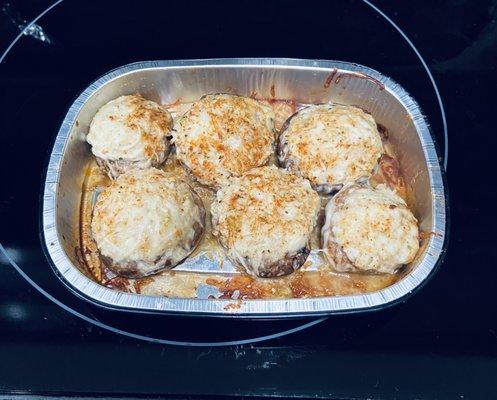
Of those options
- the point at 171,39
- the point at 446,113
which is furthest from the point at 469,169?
the point at 171,39

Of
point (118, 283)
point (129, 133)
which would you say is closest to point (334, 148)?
point (129, 133)

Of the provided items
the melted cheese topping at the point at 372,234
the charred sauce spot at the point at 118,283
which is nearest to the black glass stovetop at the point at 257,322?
the charred sauce spot at the point at 118,283

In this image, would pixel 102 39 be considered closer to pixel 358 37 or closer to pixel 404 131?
pixel 358 37

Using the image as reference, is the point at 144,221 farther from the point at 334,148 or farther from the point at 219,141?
the point at 334,148

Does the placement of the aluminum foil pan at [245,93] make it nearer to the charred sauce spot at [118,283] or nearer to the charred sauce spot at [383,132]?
the charred sauce spot at [383,132]

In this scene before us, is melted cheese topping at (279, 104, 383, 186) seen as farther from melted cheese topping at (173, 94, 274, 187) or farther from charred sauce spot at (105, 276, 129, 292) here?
charred sauce spot at (105, 276, 129, 292)

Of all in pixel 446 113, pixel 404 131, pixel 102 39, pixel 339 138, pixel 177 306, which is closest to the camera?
pixel 177 306

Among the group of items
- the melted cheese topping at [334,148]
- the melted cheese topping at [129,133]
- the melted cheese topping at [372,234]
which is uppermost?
the melted cheese topping at [129,133]
